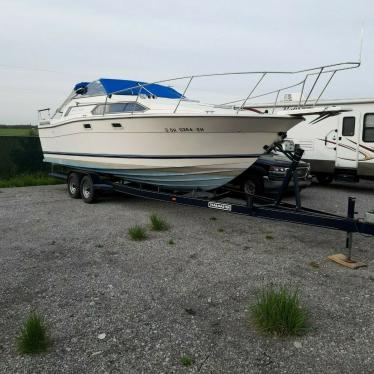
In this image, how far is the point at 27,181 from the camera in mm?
12625

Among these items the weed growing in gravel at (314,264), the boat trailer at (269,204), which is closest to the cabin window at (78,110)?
the boat trailer at (269,204)

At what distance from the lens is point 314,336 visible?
3398mm

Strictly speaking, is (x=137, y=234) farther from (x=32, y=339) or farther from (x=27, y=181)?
(x=27, y=181)

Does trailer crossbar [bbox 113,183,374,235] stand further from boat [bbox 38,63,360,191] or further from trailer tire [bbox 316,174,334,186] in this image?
trailer tire [bbox 316,174,334,186]

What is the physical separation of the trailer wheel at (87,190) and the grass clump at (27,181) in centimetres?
401

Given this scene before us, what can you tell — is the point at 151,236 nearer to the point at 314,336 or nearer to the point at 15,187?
the point at 314,336

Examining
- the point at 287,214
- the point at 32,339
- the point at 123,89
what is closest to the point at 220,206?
the point at 287,214

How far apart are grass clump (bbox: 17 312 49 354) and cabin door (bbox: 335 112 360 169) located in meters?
10.1

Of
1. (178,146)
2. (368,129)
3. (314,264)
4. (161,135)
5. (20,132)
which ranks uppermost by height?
(161,135)

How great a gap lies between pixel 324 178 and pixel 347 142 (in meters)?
1.46

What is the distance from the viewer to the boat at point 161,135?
659cm

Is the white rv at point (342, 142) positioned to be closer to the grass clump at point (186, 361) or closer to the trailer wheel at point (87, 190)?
the trailer wheel at point (87, 190)

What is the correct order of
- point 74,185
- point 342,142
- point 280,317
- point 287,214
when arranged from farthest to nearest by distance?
point 342,142
point 74,185
point 287,214
point 280,317

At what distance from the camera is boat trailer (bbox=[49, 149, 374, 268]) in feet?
16.1
